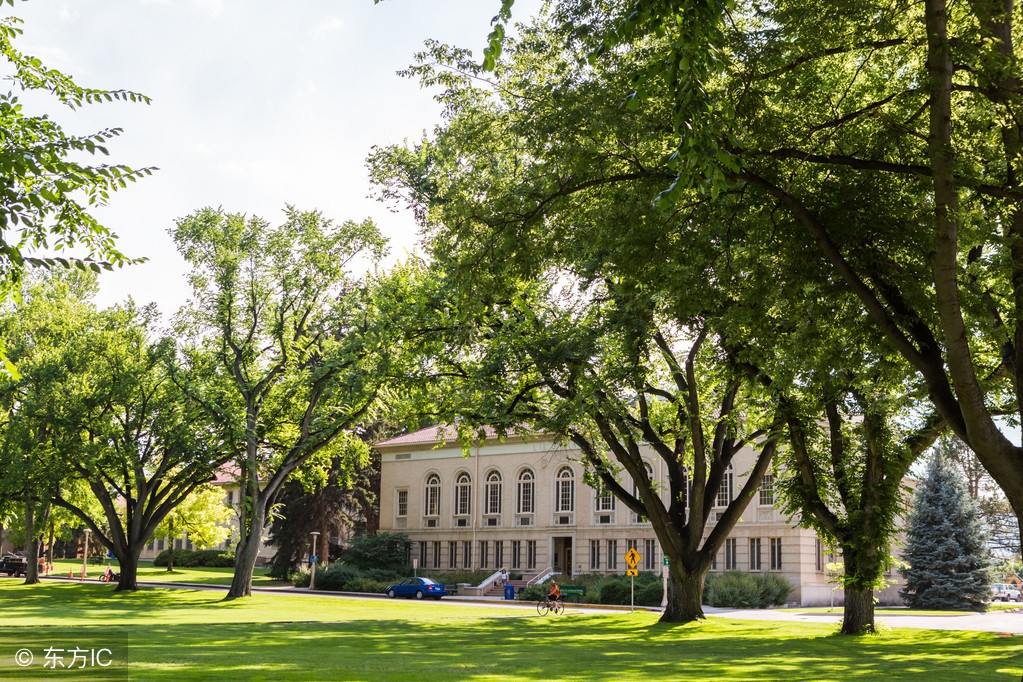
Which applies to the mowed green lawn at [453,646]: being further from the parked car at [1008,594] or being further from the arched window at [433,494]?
the parked car at [1008,594]

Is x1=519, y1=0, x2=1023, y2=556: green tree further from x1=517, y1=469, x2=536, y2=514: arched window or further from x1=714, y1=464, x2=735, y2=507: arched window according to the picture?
x1=517, y1=469, x2=536, y2=514: arched window

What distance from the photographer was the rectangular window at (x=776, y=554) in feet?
154

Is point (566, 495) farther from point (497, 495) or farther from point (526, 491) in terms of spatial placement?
point (497, 495)

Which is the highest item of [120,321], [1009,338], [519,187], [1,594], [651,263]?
[120,321]

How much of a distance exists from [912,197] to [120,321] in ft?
123

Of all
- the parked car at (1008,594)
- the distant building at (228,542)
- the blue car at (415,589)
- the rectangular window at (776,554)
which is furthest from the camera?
the distant building at (228,542)

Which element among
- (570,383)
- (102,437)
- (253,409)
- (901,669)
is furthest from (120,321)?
(901,669)

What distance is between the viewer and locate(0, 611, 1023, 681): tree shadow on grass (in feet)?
45.7

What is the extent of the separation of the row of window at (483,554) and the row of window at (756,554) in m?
12.3

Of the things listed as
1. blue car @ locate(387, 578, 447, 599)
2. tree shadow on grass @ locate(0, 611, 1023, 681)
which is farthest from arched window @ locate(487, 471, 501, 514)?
tree shadow on grass @ locate(0, 611, 1023, 681)

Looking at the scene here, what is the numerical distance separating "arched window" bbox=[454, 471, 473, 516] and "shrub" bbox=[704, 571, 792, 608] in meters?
19.4

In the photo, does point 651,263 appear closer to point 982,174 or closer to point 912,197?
point 912,197

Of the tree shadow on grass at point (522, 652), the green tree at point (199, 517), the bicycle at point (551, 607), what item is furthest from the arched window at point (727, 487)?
the green tree at point (199, 517)

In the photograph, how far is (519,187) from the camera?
13875 mm
